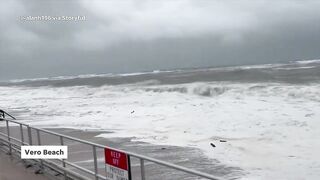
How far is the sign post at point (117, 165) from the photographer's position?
5699mm

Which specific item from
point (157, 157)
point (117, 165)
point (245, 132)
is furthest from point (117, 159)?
point (245, 132)

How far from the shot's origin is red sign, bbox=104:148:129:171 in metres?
5.74

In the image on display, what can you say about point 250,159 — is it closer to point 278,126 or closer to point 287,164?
point 287,164
